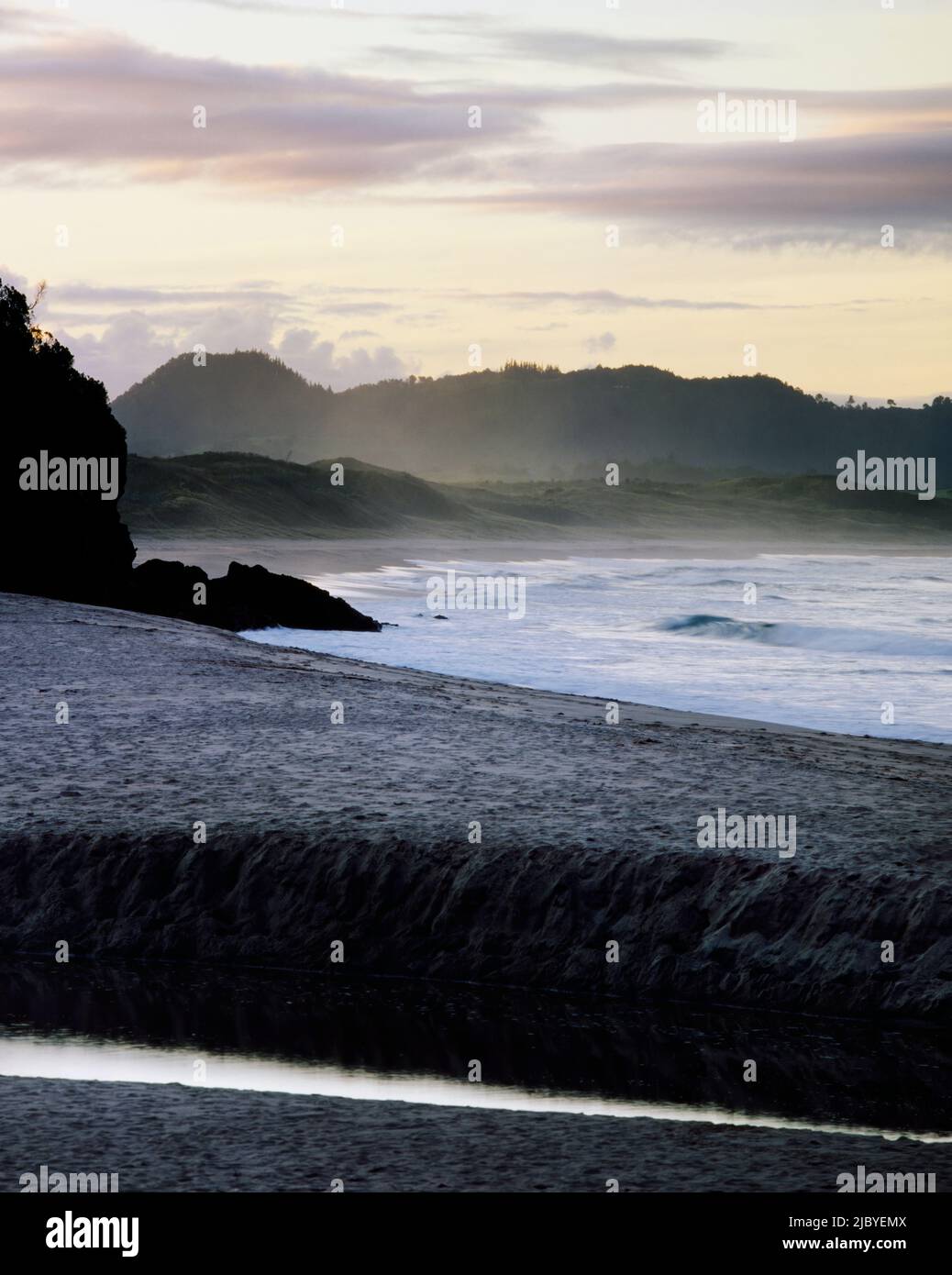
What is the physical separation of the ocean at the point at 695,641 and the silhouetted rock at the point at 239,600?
670mm

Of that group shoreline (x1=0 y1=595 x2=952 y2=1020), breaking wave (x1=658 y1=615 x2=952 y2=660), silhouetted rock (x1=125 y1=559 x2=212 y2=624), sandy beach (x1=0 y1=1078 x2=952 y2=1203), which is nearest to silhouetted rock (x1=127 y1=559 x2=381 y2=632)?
silhouetted rock (x1=125 y1=559 x2=212 y2=624)

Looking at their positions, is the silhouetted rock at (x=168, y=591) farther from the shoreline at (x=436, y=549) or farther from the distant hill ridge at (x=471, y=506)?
the distant hill ridge at (x=471, y=506)

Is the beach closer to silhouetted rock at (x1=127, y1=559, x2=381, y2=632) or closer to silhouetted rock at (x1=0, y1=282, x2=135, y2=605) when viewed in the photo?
silhouetted rock at (x1=0, y1=282, x2=135, y2=605)

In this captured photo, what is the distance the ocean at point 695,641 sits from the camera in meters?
23.7

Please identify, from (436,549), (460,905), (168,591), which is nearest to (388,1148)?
(460,905)

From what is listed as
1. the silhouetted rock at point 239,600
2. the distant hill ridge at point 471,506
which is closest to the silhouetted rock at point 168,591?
the silhouetted rock at point 239,600

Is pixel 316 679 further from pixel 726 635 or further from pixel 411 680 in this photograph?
pixel 726 635

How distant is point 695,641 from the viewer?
3603 centimetres

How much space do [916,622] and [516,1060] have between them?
1439 inches

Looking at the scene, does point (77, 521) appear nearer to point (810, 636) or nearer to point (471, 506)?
point (810, 636)

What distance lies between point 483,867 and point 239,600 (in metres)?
23.2

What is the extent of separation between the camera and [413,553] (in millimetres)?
89625

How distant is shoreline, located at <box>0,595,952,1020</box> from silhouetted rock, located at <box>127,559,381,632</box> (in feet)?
59.0

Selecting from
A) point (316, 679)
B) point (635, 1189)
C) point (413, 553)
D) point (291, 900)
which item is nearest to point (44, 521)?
point (316, 679)
